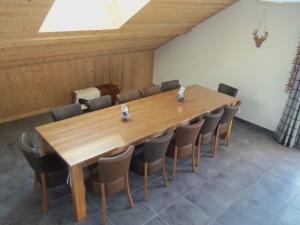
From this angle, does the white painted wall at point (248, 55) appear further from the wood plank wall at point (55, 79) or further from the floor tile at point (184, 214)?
the floor tile at point (184, 214)

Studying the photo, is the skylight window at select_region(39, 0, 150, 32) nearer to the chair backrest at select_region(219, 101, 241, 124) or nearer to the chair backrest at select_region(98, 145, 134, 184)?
the chair backrest at select_region(219, 101, 241, 124)

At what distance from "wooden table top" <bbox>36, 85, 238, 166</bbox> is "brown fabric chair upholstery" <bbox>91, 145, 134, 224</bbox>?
0.19 metres

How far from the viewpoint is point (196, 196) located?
10.1 feet

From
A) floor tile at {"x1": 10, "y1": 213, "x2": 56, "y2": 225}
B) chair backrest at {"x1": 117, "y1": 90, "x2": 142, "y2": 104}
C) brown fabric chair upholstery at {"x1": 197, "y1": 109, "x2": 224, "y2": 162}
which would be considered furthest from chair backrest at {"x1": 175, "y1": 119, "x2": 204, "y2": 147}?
floor tile at {"x1": 10, "y1": 213, "x2": 56, "y2": 225}

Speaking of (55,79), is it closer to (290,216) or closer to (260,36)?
(260,36)

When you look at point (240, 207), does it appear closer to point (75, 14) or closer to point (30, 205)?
point (30, 205)

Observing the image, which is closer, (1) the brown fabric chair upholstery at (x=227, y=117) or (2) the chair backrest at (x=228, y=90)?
(1) the brown fabric chair upholstery at (x=227, y=117)

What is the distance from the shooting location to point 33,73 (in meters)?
4.55

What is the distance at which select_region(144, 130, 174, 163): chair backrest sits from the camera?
263 cm

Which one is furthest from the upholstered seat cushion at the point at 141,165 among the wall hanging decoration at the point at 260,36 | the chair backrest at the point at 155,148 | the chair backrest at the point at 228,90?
the wall hanging decoration at the point at 260,36

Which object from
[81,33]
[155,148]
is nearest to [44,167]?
[155,148]

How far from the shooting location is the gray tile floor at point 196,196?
Result: 8.92ft

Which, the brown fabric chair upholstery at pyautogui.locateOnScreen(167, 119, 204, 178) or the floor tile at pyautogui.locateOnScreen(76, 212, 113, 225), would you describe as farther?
the brown fabric chair upholstery at pyautogui.locateOnScreen(167, 119, 204, 178)

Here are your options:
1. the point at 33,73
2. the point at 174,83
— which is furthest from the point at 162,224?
the point at 33,73
